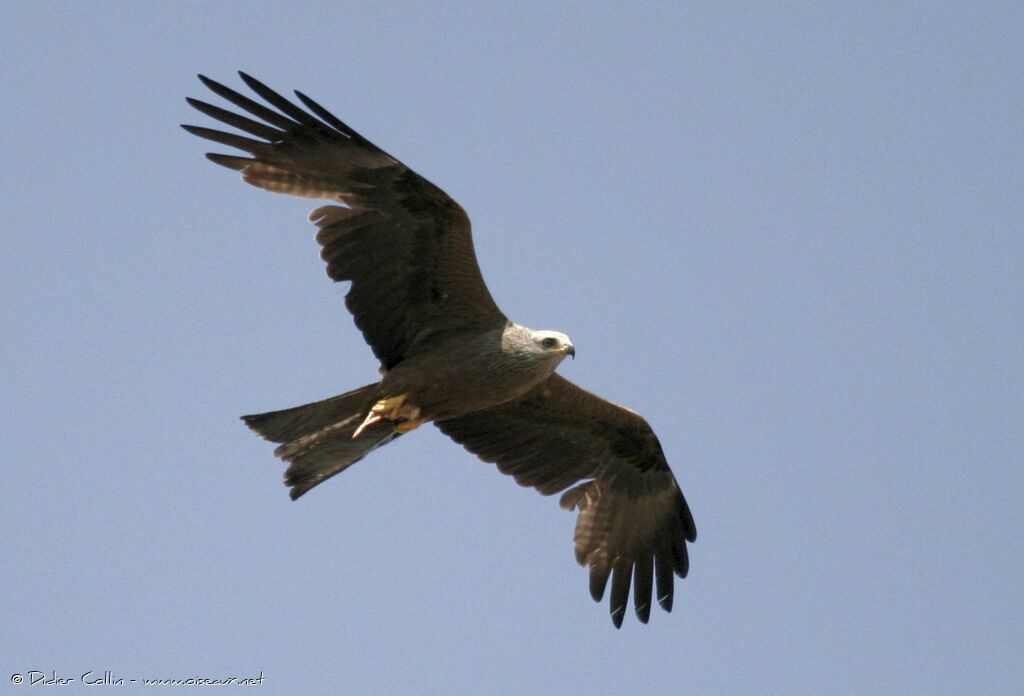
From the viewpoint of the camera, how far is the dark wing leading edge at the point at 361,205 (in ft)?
35.3

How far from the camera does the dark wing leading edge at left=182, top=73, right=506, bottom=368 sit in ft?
35.3

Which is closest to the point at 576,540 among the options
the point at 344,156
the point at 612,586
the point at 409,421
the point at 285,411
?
the point at 612,586

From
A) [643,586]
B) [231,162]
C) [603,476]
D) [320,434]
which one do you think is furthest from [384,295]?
[643,586]

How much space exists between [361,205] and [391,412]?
1657 mm

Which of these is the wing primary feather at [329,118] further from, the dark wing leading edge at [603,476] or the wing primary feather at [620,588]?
the wing primary feather at [620,588]

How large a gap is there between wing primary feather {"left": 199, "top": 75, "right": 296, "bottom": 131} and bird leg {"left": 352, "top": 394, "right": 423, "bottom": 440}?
226 cm

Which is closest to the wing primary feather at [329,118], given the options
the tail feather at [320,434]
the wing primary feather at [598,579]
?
the tail feather at [320,434]

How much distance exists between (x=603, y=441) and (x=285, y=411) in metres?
3.14

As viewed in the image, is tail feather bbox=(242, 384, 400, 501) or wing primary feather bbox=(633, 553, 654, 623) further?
wing primary feather bbox=(633, 553, 654, 623)

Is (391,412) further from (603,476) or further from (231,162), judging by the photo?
(603,476)

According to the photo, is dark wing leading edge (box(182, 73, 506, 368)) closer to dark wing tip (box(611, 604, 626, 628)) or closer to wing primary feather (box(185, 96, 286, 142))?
wing primary feather (box(185, 96, 286, 142))

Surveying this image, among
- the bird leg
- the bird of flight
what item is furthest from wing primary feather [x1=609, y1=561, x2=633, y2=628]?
the bird leg

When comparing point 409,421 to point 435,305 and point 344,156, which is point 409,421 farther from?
point 344,156

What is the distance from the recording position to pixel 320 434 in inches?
441
